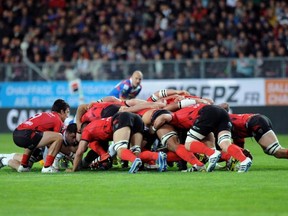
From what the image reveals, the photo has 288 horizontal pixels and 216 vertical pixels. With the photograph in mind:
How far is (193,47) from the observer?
94.0 ft

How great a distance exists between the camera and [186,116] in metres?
15.4

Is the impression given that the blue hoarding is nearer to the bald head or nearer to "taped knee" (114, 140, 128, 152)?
the bald head

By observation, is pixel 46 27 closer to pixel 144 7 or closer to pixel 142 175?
pixel 144 7

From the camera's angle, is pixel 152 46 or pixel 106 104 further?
pixel 152 46

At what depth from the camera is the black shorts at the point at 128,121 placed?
48.9 ft

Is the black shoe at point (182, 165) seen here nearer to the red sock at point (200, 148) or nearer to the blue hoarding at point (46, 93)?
the red sock at point (200, 148)

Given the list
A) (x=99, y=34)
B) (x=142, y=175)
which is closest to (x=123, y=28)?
(x=99, y=34)

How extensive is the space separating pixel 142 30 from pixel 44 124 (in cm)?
1485

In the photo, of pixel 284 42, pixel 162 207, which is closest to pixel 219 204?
pixel 162 207

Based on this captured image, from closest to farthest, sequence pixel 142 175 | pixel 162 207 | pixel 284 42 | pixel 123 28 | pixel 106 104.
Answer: pixel 162 207 < pixel 142 175 < pixel 106 104 < pixel 284 42 < pixel 123 28

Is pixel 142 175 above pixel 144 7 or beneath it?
beneath

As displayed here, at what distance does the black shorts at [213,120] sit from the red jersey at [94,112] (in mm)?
2219

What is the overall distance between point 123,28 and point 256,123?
15654 millimetres

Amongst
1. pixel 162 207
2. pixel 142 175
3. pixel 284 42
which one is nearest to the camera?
pixel 162 207
